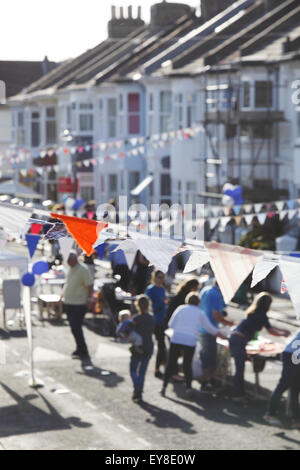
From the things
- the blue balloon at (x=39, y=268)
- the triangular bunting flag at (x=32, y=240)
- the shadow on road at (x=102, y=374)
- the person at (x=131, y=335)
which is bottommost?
the shadow on road at (x=102, y=374)

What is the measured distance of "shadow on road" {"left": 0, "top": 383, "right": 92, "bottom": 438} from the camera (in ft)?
39.8

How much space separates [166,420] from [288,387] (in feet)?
4.95

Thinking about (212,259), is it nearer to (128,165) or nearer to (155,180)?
(155,180)

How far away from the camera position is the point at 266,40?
31.7m

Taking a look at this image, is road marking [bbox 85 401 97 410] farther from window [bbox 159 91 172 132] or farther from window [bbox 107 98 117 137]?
window [bbox 107 98 117 137]

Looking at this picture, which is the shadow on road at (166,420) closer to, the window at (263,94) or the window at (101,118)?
the window at (263,94)

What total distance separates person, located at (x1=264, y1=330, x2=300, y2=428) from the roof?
220 ft

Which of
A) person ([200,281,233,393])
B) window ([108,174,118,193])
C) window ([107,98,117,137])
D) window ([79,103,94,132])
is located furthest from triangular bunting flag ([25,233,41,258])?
window ([79,103,94,132])

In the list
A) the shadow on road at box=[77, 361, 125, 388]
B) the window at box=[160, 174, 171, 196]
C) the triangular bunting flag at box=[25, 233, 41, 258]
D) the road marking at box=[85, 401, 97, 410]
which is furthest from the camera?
the window at box=[160, 174, 171, 196]

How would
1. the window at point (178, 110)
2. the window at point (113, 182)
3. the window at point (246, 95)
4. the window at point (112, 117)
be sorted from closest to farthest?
the window at point (246, 95)
the window at point (178, 110)
the window at point (112, 117)
the window at point (113, 182)

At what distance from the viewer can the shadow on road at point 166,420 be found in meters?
12.3

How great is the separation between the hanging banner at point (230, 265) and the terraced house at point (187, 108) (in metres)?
21.3

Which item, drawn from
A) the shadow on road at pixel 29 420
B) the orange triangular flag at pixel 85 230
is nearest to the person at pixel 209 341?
the shadow on road at pixel 29 420

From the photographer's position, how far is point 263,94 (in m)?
30.6
